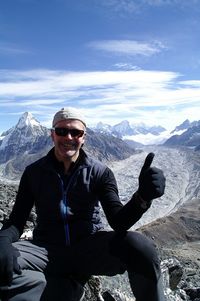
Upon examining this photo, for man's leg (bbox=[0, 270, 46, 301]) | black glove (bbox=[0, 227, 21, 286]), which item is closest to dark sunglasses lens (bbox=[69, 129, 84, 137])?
black glove (bbox=[0, 227, 21, 286])

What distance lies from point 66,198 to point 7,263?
1347 millimetres

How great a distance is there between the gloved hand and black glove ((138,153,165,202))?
1619mm

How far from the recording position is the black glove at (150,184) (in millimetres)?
5098

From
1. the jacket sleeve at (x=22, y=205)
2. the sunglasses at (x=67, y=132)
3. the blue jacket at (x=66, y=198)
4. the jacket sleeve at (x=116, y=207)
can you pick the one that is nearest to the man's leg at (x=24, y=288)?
the blue jacket at (x=66, y=198)

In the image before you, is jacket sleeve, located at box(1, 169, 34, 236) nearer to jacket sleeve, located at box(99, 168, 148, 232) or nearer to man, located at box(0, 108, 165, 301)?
man, located at box(0, 108, 165, 301)

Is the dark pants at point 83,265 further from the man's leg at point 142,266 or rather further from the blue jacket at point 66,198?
the blue jacket at point 66,198

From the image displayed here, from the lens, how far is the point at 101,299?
7727 millimetres

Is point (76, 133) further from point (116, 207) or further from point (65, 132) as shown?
point (116, 207)

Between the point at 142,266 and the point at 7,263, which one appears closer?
the point at 7,263

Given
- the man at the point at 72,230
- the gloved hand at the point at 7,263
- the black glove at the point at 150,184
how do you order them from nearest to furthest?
the gloved hand at the point at 7,263
the black glove at the point at 150,184
the man at the point at 72,230

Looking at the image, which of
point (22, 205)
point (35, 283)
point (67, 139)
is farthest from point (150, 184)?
point (22, 205)

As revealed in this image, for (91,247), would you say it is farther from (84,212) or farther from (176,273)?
(176,273)

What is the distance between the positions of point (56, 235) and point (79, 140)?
52.3 inches

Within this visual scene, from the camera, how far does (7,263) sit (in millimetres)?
4945
